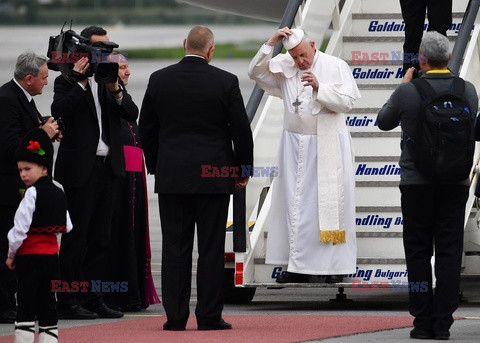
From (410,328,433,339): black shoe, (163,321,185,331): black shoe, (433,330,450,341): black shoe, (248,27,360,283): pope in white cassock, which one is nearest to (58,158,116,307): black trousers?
(163,321,185,331): black shoe

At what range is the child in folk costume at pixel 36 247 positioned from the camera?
23.7 feet

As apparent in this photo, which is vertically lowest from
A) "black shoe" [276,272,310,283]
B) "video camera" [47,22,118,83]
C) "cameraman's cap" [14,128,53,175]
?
"black shoe" [276,272,310,283]

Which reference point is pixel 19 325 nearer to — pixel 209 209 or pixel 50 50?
pixel 209 209

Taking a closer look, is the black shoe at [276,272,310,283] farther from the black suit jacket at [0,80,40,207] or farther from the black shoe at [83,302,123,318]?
the black suit jacket at [0,80,40,207]

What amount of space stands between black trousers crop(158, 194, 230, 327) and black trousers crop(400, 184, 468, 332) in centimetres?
120

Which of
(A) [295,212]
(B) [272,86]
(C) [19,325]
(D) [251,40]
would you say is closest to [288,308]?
(A) [295,212]

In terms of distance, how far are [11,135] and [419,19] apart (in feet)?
11.7

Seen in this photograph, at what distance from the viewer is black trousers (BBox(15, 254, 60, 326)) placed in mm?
7234

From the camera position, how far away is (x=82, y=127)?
9.46 meters

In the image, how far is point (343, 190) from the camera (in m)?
9.84

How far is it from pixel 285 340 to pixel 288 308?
Result: 2276mm

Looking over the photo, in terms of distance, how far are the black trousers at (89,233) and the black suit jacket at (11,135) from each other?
39 cm

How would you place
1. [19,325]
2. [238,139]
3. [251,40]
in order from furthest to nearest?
[251,40], [238,139], [19,325]

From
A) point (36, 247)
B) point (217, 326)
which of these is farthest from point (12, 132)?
point (36, 247)
